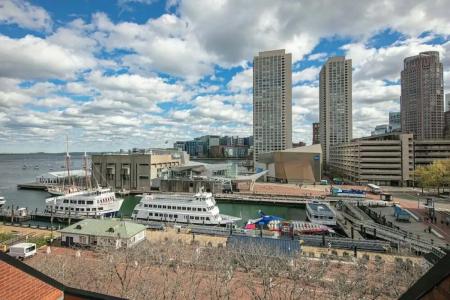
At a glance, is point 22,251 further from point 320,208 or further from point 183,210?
point 320,208

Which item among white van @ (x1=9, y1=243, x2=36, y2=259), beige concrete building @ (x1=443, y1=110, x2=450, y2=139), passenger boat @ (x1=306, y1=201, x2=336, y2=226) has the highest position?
beige concrete building @ (x1=443, y1=110, x2=450, y2=139)

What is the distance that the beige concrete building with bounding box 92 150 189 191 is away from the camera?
7750 centimetres

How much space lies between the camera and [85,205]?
48531mm

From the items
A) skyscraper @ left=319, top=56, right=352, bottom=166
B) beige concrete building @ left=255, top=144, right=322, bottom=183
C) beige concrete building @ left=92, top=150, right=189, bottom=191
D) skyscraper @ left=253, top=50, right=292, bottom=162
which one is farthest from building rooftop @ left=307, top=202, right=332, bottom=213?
skyscraper @ left=319, top=56, right=352, bottom=166

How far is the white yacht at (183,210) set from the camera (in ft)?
139

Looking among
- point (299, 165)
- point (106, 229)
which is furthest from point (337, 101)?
point (106, 229)

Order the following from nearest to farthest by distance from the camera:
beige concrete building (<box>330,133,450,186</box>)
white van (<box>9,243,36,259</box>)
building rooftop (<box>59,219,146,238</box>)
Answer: white van (<box>9,243,36,259</box>) → building rooftop (<box>59,219,146,238</box>) → beige concrete building (<box>330,133,450,186</box>)

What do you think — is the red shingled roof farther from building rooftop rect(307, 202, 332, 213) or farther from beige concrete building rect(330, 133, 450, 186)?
beige concrete building rect(330, 133, 450, 186)

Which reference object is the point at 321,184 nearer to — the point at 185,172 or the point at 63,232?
the point at 185,172

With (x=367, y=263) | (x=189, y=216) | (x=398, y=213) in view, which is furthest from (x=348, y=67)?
(x=367, y=263)

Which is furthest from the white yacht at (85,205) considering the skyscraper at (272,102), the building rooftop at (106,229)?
the skyscraper at (272,102)

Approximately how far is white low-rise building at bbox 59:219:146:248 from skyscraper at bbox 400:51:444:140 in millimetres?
163469

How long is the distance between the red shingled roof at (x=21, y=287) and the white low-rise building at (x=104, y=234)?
22.5m

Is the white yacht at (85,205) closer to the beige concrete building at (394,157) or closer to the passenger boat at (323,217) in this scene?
the passenger boat at (323,217)
